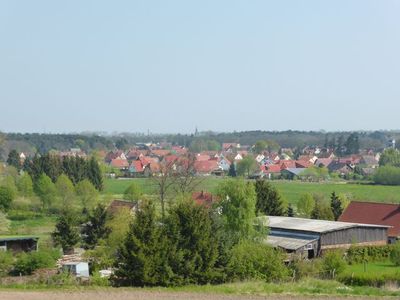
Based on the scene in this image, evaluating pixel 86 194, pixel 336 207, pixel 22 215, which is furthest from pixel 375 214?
pixel 22 215

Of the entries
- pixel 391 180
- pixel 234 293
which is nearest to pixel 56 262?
pixel 234 293

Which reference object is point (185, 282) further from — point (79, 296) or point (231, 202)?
point (231, 202)

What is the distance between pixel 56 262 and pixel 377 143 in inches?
6006

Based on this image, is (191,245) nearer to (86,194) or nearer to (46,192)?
(86,194)

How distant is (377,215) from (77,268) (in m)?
19.1

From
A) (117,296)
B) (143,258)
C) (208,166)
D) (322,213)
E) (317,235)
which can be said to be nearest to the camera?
(117,296)

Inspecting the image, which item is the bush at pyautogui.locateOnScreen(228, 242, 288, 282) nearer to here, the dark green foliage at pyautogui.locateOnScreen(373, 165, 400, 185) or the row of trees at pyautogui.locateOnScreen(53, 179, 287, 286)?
the row of trees at pyautogui.locateOnScreen(53, 179, 287, 286)

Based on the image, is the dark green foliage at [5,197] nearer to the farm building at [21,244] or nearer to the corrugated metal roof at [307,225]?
the farm building at [21,244]

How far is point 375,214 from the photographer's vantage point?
39.4m

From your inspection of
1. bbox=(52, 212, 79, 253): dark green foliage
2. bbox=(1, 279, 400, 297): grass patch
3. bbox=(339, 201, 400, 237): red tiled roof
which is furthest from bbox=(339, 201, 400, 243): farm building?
bbox=(52, 212, 79, 253): dark green foliage

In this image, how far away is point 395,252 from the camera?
30.1 m

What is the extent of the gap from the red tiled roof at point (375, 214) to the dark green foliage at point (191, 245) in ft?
54.1

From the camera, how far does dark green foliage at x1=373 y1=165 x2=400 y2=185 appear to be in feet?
262

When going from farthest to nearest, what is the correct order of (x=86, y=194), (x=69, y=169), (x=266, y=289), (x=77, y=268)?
(x=69, y=169), (x=86, y=194), (x=77, y=268), (x=266, y=289)
